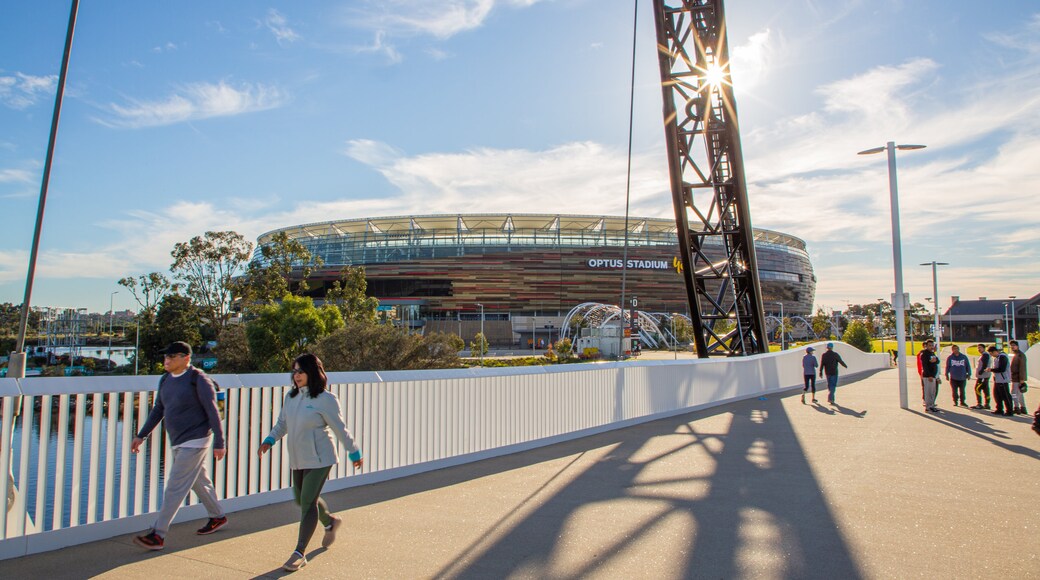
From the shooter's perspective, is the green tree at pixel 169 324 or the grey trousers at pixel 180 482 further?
the green tree at pixel 169 324

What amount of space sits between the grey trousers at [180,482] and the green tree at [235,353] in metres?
Answer: 36.8

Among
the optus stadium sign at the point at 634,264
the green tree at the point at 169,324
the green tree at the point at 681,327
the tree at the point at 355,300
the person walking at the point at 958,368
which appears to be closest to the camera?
the person walking at the point at 958,368

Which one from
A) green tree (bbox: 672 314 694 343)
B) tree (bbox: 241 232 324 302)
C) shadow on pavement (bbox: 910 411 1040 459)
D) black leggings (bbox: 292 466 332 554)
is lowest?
shadow on pavement (bbox: 910 411 1040 459)

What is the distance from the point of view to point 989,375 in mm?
14461

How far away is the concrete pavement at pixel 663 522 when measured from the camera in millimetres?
4527

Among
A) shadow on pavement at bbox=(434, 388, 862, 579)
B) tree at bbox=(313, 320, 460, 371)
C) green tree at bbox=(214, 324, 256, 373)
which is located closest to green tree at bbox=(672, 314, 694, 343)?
tree at bbox=(313, 320, 460, 371)

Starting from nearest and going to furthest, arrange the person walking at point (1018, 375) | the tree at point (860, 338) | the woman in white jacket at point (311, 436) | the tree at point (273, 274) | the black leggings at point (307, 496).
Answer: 1. the black leggings at point (307, 496)
2. the woman in white jacket at point (311, 436)
3. the person walking at point (1018, 375)
4. the tree at point (860, 338)
5. the tree at point (273, 274)

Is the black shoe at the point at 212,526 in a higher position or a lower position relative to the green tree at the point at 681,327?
lower

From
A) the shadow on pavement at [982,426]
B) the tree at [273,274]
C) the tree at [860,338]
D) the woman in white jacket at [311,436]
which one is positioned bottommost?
the shadow on pavement at [982,426]

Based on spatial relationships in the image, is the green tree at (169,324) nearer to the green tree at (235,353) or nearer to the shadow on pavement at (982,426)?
the green tree at (235,353)

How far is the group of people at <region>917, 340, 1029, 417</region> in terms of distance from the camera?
44.6 feet

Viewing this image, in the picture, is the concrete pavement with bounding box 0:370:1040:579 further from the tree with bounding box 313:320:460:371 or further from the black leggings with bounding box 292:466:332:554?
the tree with bounding box 313:320:460:371

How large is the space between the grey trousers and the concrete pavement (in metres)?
0.23

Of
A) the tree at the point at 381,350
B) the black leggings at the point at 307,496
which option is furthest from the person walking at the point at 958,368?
the tree at the point at 381,350
